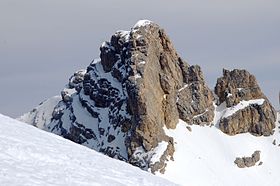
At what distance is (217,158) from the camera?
126 metres

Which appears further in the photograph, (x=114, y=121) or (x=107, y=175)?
(x=114, y=121)

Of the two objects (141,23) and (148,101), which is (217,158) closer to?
(148,101)

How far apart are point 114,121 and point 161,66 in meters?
16.5

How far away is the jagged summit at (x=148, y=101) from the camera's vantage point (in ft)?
384

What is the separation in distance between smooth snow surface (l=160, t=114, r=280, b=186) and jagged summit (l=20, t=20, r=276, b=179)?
1.97m

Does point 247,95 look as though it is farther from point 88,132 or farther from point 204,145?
point 88,132

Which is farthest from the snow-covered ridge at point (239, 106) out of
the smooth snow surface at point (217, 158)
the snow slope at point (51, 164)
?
the snow slope at point (51, 164)

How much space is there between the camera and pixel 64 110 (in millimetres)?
167750

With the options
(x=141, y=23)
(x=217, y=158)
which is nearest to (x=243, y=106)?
(x=217, y=158)

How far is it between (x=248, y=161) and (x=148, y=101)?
26757 mm

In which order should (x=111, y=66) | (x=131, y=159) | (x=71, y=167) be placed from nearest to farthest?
(x=71, y=167)
(x=131, y=159)
(x=111, y=66)

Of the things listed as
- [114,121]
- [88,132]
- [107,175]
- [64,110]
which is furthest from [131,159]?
[107,175]

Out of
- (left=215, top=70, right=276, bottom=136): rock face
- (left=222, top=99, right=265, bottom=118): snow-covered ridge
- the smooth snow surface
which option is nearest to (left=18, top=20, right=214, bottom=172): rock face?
the smooth snow surface

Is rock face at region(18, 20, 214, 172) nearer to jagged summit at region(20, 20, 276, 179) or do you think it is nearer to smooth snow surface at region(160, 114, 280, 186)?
jagged summit at region(20, 20, 276, 179)
